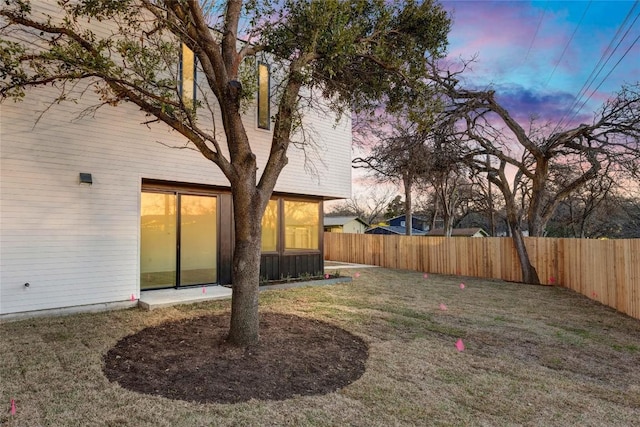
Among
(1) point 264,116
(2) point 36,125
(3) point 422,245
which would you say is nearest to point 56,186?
(2) point 36,125

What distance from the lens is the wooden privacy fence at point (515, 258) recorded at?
6523mm

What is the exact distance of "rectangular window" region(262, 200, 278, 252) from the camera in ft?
28.7

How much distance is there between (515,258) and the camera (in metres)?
10.8

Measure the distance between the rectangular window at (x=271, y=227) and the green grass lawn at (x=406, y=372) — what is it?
2.18 m

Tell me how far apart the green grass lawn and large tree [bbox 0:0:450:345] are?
1434 mm

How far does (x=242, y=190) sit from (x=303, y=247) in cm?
550

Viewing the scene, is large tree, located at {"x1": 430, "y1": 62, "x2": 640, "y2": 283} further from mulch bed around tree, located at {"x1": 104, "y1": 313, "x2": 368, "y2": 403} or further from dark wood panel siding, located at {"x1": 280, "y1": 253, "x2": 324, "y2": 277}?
mulch bed around tree, located at {"x1": 104, "y1": 313, "x2": 368, "y2": 403}

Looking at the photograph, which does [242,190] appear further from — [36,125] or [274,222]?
[274,222]

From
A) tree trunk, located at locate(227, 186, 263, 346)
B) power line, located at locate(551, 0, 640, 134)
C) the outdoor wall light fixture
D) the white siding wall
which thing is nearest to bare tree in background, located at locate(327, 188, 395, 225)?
power line, located at locate(551, 0, 640, 134)

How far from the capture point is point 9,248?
17.0 ft

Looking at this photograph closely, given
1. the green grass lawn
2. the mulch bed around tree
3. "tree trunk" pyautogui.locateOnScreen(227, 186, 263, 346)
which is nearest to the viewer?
the green grass lawn

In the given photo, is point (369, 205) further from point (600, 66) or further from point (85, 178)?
point (85, 178)

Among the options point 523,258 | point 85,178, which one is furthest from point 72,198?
point 523,258

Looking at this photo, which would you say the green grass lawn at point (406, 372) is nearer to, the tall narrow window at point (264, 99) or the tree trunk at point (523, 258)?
the tree trunk at point (523, 258)
